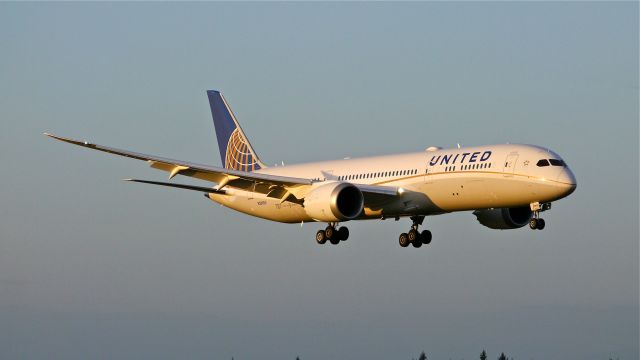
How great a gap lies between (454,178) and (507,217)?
8.35 m

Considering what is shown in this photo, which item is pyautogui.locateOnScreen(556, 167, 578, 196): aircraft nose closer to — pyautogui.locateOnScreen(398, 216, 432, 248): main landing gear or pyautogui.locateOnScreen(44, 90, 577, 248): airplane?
pyautogui.locateOnScreen(44, 90, 577, 248): airplane

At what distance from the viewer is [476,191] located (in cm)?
6719

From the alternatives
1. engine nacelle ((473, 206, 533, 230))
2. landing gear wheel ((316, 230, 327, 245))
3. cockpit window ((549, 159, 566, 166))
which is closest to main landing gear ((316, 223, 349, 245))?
landing gear wheel ((316, 230, 327, 245))

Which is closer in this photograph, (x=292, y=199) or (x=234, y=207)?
(x=292, y=199)

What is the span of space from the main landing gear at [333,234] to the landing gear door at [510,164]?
1106 centimetres

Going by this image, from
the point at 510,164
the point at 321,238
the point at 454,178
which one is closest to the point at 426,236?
the point at 321,238

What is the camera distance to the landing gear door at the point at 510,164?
66312 millimetres

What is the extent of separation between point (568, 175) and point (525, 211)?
1020 cm

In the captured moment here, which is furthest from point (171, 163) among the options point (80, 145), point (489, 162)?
point (489, 162)

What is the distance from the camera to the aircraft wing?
70.1 m

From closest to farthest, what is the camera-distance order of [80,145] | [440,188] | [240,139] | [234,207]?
[80,145] → [440,188] → [234,207] → [240,139]

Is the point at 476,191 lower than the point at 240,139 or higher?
lower

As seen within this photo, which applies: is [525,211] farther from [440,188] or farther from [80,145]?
[80,145]

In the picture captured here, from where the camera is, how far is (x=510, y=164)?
2618 inches
